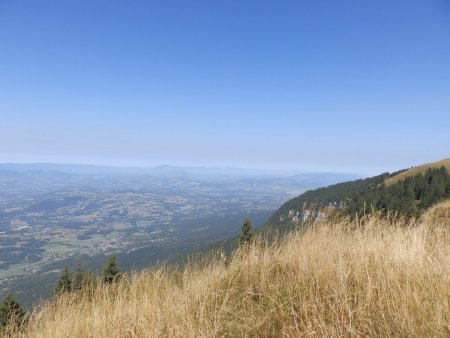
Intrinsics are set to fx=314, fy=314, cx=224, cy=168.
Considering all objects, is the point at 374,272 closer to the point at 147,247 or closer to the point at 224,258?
the point at 224,258

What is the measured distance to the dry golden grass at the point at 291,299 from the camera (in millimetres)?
3199

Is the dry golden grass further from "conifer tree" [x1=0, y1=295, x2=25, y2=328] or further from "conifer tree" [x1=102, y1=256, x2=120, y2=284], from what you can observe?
"conifer tree" [x1=102, y1=256, x2=120, y2=284]

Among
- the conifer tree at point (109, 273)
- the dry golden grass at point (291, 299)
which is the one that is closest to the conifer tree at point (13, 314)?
the dry golden grass at point (291, 299)

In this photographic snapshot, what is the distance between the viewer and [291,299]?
3.94 m

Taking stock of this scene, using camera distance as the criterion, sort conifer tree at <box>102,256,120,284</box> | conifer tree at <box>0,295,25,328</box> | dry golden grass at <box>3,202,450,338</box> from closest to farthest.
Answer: dry golden grass at <box>3,202,450,338</box>
conifer tree at <box>0,295,25,328</box>
conifer tree at <box>102,256,120,284</box>

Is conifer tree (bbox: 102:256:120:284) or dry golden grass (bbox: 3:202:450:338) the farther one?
conifer tree (bbox: 102:256:120:284)

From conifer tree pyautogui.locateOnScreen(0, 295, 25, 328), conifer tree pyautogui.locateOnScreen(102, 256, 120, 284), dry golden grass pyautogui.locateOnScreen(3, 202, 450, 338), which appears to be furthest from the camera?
conifer tree pyautogui.locateOnScreen(102, 256, 120, 284)

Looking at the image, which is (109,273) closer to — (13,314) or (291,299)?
(13,314)

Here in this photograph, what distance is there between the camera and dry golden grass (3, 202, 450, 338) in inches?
126

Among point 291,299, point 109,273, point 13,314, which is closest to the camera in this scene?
point 291,299

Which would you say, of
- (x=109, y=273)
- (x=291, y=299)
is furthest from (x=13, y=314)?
(x=109, y=273)

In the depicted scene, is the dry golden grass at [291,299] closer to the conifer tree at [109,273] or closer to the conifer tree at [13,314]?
the conifer tree at [13,314]

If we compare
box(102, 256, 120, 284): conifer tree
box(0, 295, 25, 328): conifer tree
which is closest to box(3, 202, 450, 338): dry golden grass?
box(0, 295, 25, 328): conifer tree

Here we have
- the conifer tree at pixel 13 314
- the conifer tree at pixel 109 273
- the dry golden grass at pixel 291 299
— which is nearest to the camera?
the dry golden grass at pixel 291 299
